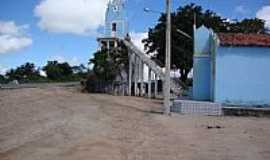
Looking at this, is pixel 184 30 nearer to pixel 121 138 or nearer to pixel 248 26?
pixel 248 26

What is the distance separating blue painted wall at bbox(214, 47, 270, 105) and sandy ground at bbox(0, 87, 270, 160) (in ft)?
21.7

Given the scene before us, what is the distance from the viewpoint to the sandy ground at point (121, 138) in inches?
476

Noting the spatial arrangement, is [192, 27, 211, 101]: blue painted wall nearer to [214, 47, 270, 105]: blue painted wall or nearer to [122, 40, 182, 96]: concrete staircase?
[214, 47, 270, 105]: blue painted wall

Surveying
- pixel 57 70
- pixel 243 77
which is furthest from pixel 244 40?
pixel 57 70

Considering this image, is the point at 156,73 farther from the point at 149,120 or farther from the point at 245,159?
the point at 245,159

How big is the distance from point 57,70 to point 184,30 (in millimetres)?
33576

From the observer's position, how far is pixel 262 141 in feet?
50.3

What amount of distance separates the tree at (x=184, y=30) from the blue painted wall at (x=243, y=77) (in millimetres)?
29096

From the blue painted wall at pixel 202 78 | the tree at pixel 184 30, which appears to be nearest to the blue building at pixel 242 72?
the blue painted wall at pixel 202 78

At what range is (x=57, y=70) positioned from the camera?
284 ft

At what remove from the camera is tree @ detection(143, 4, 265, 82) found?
192 feet

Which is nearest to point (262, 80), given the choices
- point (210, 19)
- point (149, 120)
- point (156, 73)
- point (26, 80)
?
point (149, 120)

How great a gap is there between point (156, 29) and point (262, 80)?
3419cm

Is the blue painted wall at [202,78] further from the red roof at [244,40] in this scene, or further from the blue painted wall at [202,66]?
the red roof at [244,40]
